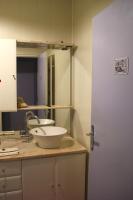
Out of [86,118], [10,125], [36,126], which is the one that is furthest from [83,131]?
[10,125]

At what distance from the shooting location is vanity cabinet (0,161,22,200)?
1803 millimetres

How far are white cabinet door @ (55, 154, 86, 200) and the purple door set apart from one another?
285 millimetres

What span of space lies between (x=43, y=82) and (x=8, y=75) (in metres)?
0.40

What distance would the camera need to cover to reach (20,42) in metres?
2.21

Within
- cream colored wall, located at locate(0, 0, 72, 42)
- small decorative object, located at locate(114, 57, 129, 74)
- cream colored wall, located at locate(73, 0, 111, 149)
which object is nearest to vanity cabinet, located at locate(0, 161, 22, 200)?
cream colored wall, located at locate(73, 0, 111, 149)

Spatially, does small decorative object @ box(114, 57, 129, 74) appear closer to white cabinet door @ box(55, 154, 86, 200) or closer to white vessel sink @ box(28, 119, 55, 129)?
white cabinet door @ box(55, 154, 86, 200)

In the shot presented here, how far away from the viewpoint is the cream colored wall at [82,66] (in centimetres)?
202

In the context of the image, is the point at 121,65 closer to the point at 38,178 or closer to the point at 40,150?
the point at 40,150

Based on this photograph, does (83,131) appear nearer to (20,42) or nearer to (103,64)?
(103,64)

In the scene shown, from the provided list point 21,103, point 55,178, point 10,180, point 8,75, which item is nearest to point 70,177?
point 55,178

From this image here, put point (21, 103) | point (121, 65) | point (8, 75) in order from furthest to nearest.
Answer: point (21, 103) < point (8, 75) < point (121, 65)

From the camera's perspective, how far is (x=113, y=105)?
1.40 metres

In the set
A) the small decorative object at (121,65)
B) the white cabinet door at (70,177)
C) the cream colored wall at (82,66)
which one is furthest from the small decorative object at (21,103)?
the small decorative object at (121,65)

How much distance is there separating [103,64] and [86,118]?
0.74m
